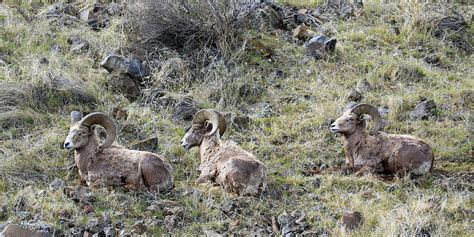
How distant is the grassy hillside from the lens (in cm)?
792

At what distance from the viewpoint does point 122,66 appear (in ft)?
38.7

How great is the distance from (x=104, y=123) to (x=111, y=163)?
1.68ft

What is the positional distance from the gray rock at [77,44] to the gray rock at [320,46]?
3639 mm

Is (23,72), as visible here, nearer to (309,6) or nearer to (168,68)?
(168,68)

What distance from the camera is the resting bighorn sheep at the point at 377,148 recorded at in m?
9.24

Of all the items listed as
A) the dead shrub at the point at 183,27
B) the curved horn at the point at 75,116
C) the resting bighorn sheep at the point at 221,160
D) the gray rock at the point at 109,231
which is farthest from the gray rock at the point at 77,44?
the gray rock at the point at 109,231

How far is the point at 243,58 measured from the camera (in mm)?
12906

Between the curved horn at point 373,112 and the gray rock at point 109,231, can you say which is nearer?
the gray rock at point 109,231

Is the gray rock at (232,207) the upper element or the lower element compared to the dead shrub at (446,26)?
upper

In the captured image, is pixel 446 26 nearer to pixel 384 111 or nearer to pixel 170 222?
pixel 384 111

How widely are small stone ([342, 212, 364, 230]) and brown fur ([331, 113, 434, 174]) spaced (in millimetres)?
1746

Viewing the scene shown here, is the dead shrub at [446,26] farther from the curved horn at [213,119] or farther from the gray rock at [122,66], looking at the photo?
the curved horn at [213,119]

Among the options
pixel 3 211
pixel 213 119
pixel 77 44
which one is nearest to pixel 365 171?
pixel 213 119

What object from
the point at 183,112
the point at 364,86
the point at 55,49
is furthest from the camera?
the point at 55,49
